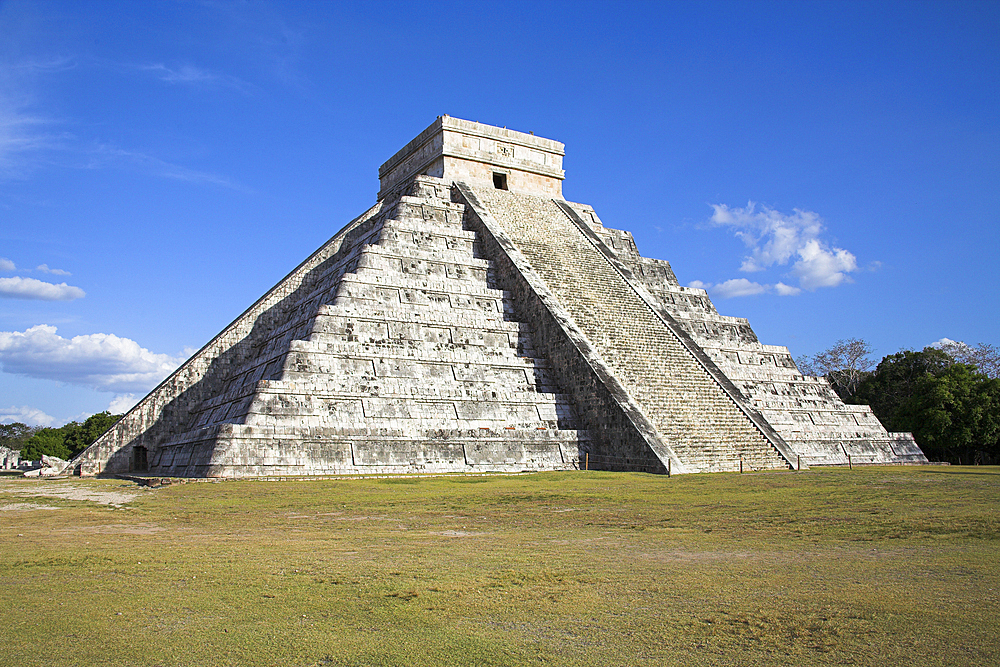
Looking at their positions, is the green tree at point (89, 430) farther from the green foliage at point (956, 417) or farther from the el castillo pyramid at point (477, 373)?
the green foliage at point (956, 417)

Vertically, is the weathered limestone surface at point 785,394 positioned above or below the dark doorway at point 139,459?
above

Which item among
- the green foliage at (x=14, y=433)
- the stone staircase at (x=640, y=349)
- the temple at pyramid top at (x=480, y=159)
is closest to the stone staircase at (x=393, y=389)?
the stone staircase at (x=640, y=349)

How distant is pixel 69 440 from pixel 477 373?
102 feet

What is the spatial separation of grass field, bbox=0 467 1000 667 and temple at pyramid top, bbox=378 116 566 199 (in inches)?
782

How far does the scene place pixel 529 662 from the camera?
379 cm

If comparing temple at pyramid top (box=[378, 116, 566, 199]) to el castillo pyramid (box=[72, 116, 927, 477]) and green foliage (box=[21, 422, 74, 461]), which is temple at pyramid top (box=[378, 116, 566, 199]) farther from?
green foliage (box=[21, 422, 74, 461])

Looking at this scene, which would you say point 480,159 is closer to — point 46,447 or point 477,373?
point 477,373

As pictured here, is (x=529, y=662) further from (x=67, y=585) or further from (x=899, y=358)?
(x=899, y=358)

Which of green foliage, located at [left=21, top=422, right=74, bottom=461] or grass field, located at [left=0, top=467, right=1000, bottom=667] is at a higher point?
green foliage, located at [left=21, top=422, right=74, bottom=461]

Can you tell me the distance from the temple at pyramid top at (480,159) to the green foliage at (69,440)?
2071cm

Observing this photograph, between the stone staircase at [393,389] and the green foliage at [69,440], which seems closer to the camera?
the stone staircase at [393,389]

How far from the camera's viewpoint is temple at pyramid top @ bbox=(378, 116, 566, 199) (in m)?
28.1

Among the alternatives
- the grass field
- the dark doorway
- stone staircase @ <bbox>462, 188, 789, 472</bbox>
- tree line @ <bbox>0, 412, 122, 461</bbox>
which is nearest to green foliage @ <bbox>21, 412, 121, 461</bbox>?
tree line @ <bbox>0, 412, 122, 461</bbox>

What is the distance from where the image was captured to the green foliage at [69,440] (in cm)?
3809
